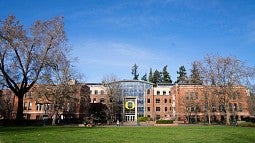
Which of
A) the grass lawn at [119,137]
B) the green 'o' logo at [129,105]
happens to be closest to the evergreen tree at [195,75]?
the grass lawn at [119,137]

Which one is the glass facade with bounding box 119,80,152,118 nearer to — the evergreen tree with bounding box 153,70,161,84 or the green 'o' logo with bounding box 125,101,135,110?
the green 'o' logo with bounding box 125,101,135,110

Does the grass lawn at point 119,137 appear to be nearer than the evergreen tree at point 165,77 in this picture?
Yes

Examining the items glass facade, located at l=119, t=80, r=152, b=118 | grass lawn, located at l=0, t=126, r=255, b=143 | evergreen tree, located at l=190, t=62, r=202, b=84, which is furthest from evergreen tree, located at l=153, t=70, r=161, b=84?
grass lawn, located at l=0, t=126, r=255, b=143

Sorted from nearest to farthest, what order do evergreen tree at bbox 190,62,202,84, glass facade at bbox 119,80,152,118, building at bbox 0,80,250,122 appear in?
evergreen tree at bbox 190,62,202,84, building at bbox 0,80,250,122, glass facade at bbox 119,80,152,118

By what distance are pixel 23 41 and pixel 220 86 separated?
4024 cm

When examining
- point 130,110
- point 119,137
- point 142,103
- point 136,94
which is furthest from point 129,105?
point 119,137

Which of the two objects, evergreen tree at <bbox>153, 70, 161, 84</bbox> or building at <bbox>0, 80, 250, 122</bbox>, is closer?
building at <bbox>0, 80, 250, 122</bbox>

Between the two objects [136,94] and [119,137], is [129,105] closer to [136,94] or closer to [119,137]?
[136,94]

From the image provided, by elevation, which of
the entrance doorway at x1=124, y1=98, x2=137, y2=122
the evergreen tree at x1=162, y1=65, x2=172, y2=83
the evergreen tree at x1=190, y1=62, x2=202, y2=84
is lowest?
the entrance doorway at x1=124, y1=98, x2=137, y2=122

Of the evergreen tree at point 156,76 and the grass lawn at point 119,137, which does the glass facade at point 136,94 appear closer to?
the evergreen tree at point 156,76

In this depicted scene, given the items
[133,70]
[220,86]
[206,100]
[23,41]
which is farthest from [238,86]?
[133,70]

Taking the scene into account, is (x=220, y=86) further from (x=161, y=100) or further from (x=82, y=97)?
(x=161, y=100)

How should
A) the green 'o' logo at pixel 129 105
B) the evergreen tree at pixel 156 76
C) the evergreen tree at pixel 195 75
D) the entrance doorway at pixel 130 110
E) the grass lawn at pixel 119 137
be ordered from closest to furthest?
the grass lawn at pixel 119 137 < the evergreen tree at pixel 195 75 < the green 'o' logo at pixel 129 105 < the entrance doorway at pixel 130 110 < the evergreen tree at pixel 156 76

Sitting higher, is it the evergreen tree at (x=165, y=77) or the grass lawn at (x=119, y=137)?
the evergreen tree at (x=165, y=77)
